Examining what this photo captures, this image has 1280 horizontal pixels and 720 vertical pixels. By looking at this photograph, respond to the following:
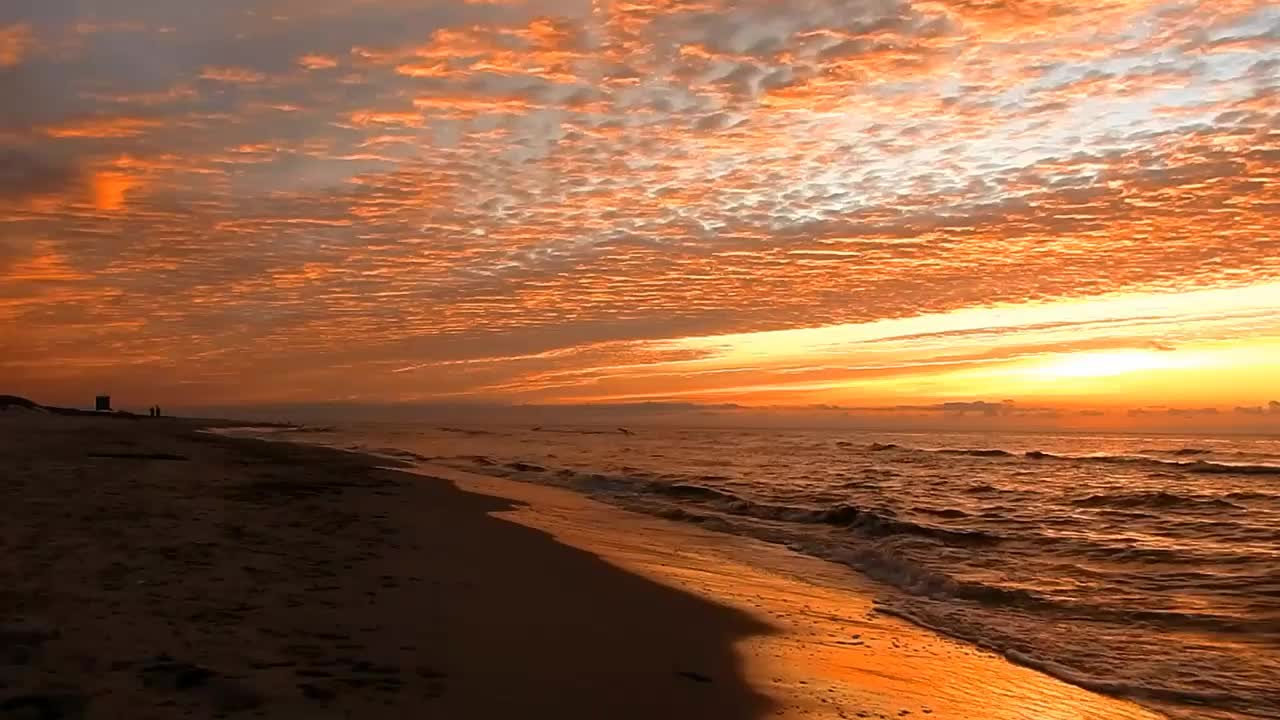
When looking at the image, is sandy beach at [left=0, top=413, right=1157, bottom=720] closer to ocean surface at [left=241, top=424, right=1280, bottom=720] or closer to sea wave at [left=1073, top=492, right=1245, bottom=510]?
ocean surface at [left=241, top=424, right=1280, bottom=720]

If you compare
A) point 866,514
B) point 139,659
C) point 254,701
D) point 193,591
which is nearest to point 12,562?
point 193,591

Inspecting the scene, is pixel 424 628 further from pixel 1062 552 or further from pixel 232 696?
pixel 1062 552

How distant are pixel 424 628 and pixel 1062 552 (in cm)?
1512

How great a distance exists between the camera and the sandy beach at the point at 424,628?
5.82 meters

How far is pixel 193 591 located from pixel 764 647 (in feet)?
18.0

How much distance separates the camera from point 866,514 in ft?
72.9

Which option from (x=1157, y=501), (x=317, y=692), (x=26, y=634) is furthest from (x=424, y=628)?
(x=1157, y=501)

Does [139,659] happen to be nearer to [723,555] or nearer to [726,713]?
[726,713]

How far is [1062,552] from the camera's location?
18.4m

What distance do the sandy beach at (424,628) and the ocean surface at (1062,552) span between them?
1175mm

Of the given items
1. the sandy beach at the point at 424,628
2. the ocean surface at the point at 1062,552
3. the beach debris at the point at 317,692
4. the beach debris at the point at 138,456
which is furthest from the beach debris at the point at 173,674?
the beach debris at the point at 138,456

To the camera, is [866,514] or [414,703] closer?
[414,703]

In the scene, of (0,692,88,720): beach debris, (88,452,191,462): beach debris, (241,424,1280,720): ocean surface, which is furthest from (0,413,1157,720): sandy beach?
(88,452,191,462): beach debris

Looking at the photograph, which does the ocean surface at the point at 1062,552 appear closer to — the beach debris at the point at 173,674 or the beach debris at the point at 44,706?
the beach debris at the point at 173,674
